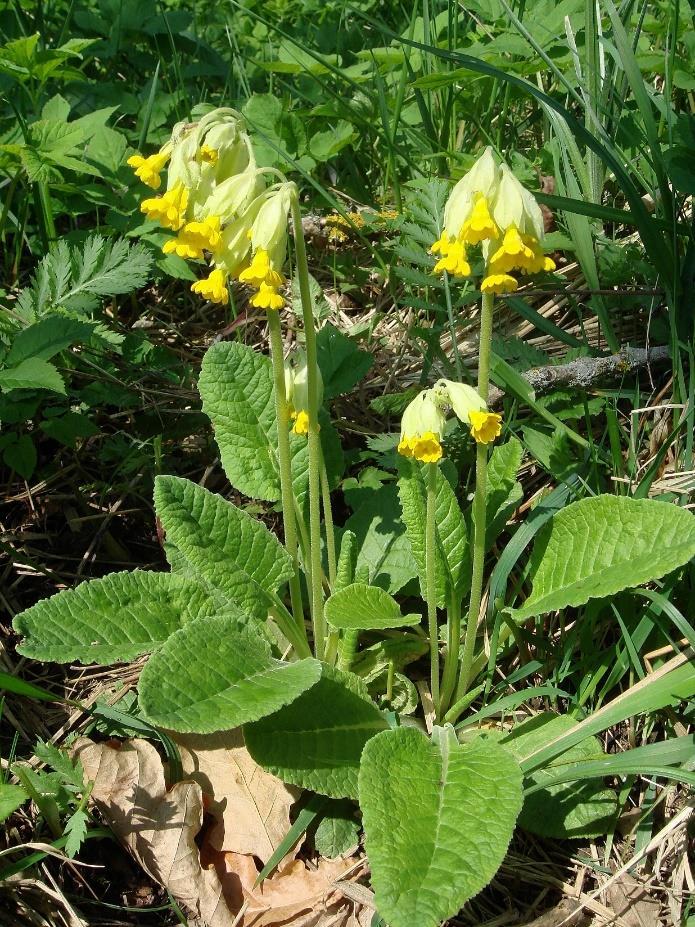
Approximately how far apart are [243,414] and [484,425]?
3.55 ft

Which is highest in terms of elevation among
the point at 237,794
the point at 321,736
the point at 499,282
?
the point at 499,282

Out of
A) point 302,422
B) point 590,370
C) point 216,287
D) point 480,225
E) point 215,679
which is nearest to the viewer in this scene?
point 480,225

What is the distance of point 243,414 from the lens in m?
3.27

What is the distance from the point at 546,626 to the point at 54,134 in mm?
2535

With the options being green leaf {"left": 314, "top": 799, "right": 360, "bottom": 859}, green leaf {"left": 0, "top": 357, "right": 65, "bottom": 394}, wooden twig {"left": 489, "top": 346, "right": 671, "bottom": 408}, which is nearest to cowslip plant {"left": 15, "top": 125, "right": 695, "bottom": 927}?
green leaf {"left": 314, "top": 799, "right": 360, "bottom": 859}

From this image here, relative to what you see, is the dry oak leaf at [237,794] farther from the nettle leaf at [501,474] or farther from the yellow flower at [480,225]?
the yellow flower at [480,225]

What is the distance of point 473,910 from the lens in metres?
2.58

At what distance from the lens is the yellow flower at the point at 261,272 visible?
2.32m

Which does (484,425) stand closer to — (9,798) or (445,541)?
(445,541)

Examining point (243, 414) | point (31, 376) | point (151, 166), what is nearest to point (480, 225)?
point (151, 166)

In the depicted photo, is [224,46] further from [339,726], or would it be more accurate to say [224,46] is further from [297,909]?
[297,909]

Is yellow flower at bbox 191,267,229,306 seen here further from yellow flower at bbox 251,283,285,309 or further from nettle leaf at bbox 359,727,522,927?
nettle leaf at bbox 359,727,522,927

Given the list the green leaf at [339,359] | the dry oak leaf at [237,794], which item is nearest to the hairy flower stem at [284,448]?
the dry oak leaf at [237,794]

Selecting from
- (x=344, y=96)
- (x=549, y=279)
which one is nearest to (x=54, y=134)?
(x=344, y=96)
